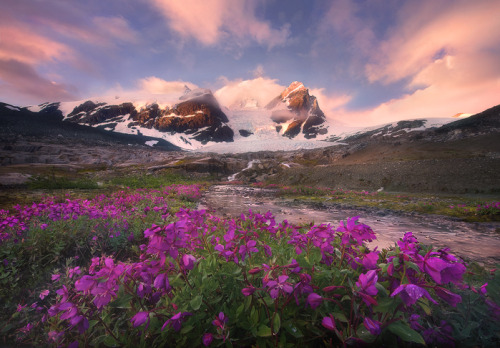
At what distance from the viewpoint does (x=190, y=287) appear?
1572 millimetres

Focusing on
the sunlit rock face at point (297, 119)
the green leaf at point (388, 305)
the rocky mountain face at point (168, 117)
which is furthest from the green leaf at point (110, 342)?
the rocky mountain face at point (168, 117)

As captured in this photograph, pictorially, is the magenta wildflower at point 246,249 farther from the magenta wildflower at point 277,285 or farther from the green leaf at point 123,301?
the green leaf at point 123,301

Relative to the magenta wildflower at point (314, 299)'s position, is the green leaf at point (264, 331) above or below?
below

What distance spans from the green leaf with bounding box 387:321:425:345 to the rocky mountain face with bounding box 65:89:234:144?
159 meters

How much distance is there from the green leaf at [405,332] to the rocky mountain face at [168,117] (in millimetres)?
159189

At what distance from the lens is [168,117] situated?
178500mm

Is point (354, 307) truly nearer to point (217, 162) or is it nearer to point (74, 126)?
point (217, 162)

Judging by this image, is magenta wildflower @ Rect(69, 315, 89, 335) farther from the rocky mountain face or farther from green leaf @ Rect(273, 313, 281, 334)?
the rocky mountain face

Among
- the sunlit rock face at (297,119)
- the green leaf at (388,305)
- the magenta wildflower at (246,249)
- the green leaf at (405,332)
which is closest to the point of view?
the green leaf at (405,332)

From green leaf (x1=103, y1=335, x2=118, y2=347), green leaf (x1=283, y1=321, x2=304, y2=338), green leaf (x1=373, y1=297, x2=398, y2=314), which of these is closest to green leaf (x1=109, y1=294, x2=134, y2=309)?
green leaf (x1=103, y1=335, x2=118, y2=347)

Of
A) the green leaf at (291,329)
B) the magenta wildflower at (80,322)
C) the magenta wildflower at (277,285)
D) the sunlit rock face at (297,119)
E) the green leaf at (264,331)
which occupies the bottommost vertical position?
the green leaf at (291,329)

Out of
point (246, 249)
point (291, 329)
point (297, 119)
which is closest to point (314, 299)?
point (291, 329)

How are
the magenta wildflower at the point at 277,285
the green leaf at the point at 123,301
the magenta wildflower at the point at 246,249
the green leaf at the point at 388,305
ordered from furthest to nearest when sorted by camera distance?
the magenta wildflower at the point at 246,249 → the green leaf at the point at 123,301 → the magenta wildflower at the point at 277,285 → the green leaf at the point at 388,305

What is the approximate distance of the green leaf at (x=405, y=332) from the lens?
3.30 ft
